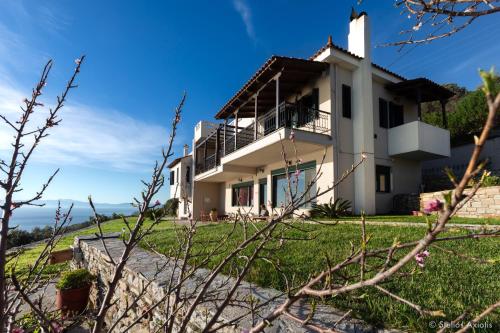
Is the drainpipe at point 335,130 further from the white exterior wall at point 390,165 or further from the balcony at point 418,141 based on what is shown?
the balcony at point 418,141

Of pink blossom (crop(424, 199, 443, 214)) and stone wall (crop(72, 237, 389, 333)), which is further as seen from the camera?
stone wall (crop(72, 237, 389, 333))

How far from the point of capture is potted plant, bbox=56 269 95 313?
19.8ft

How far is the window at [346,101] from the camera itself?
1269 centimetres

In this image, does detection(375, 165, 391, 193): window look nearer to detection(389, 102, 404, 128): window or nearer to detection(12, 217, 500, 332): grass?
detection(389, 102, 404, 128): window

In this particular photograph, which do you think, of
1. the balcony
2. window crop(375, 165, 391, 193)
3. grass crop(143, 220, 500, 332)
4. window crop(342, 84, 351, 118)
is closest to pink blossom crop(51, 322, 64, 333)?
grass crop(143, 220, 500, 332)

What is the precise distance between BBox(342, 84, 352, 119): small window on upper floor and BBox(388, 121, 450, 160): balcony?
2631 mm

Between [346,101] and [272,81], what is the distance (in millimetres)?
3492

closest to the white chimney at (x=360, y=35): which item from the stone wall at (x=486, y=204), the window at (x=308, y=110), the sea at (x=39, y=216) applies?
the window at (x=308, y=110)

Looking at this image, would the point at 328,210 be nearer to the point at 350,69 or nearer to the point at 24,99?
the point at 350,69

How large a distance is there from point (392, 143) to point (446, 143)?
289cm

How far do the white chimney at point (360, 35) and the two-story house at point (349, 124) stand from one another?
0.14ft

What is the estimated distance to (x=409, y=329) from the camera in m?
2.16

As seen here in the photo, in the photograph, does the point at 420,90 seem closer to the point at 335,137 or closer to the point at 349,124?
the point at 349,124

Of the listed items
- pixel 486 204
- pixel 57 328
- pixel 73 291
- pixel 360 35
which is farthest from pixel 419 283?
pixel 360 35
